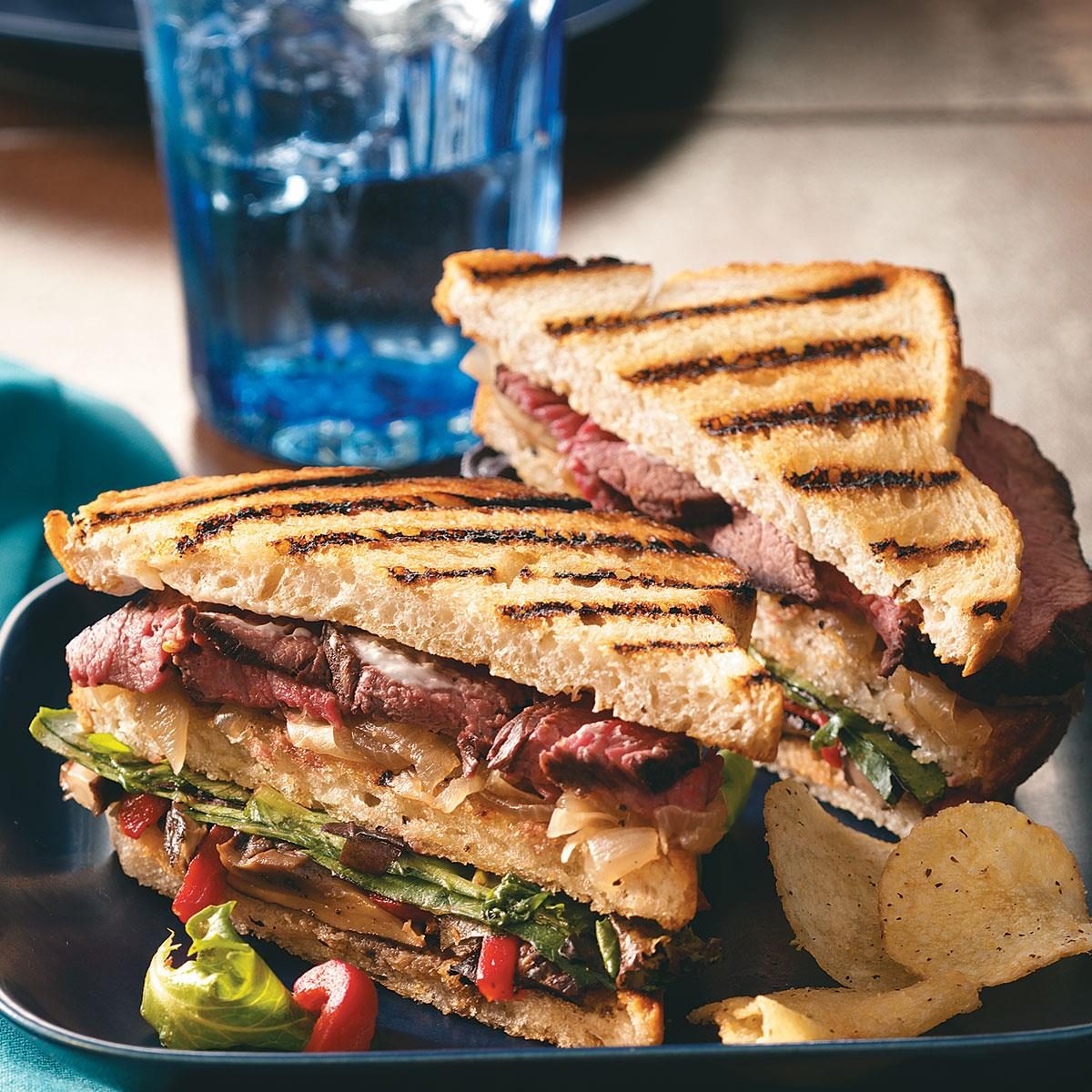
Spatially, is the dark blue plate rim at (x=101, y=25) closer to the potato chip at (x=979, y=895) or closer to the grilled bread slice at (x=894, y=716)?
the grilled bread slice at (x=894, y=716)

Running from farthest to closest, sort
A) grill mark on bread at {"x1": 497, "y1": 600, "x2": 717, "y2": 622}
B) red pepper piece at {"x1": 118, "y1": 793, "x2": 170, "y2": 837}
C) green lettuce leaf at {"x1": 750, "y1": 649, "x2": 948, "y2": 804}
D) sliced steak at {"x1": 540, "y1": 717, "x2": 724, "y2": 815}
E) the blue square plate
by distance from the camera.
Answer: green lettuce leaf at {"x1": 750, "y1": 649, "x2": 948, "y2": 804}, red pepper piece at {"x1": 118, "y1": 793, "x2": 170, "y2": 837}, grill mark on bread at {"x1": 497, "y1": 600, "x2": 717, "y2": 622}, sliced steak at {"x1": 540, "y1": 717, "x2": 724, "y2": 815}, the blue square plate

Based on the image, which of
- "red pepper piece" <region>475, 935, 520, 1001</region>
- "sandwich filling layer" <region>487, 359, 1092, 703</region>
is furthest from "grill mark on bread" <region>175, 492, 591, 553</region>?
"red pepper piece" <region>475, 935, 520, 1001</region>

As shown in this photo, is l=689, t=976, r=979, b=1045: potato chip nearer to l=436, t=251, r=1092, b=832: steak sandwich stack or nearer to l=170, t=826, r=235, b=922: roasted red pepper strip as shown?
l=436, t=251, r=1092, b=832: steak sandwich stack

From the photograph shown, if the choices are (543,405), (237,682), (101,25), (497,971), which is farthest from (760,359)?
(101,25)

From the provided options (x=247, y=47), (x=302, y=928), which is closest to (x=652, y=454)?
(x=302, y=928)

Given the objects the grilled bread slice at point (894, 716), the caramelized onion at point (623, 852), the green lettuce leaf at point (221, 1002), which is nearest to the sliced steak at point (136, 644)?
the green lettuce leaf at point (221, 1002)

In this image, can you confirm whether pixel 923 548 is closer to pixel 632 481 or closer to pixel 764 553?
pixel 764 553

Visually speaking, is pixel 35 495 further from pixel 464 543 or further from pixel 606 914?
pixel 606 914
